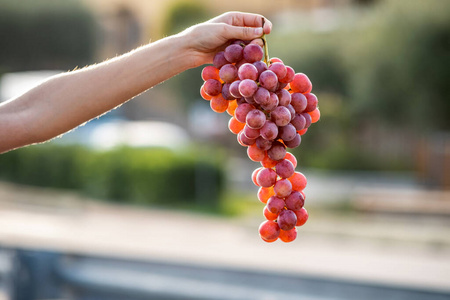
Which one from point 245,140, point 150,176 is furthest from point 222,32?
point 150,176

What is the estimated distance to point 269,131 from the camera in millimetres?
1311

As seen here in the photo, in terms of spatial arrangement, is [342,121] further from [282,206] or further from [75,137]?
[282,206]

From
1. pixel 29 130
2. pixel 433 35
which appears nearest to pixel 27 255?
pixel 29 130

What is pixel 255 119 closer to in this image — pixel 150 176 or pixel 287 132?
pixel 287 132

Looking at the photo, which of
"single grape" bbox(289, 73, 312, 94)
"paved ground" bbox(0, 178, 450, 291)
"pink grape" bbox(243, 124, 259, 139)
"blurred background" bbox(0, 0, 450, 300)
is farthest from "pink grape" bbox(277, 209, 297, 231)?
"paved ground" bbox(0, 178, 450, 291)

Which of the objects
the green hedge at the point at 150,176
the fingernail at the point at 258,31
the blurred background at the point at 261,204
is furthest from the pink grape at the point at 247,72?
the green hedge at the point at 150,176

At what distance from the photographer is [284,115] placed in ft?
4.36

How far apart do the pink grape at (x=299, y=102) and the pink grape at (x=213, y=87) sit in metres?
0.18

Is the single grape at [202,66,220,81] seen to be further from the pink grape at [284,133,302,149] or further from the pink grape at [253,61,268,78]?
the pink grape at [284,133,302,149]

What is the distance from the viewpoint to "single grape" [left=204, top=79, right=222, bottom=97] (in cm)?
141

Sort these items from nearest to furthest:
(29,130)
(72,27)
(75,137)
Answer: (29,130) → (75,137) → (72,27)

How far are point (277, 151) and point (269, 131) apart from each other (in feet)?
0.24

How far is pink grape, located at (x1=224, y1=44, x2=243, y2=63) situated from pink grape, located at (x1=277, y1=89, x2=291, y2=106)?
0.13 m

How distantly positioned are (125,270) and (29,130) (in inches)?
55.0
